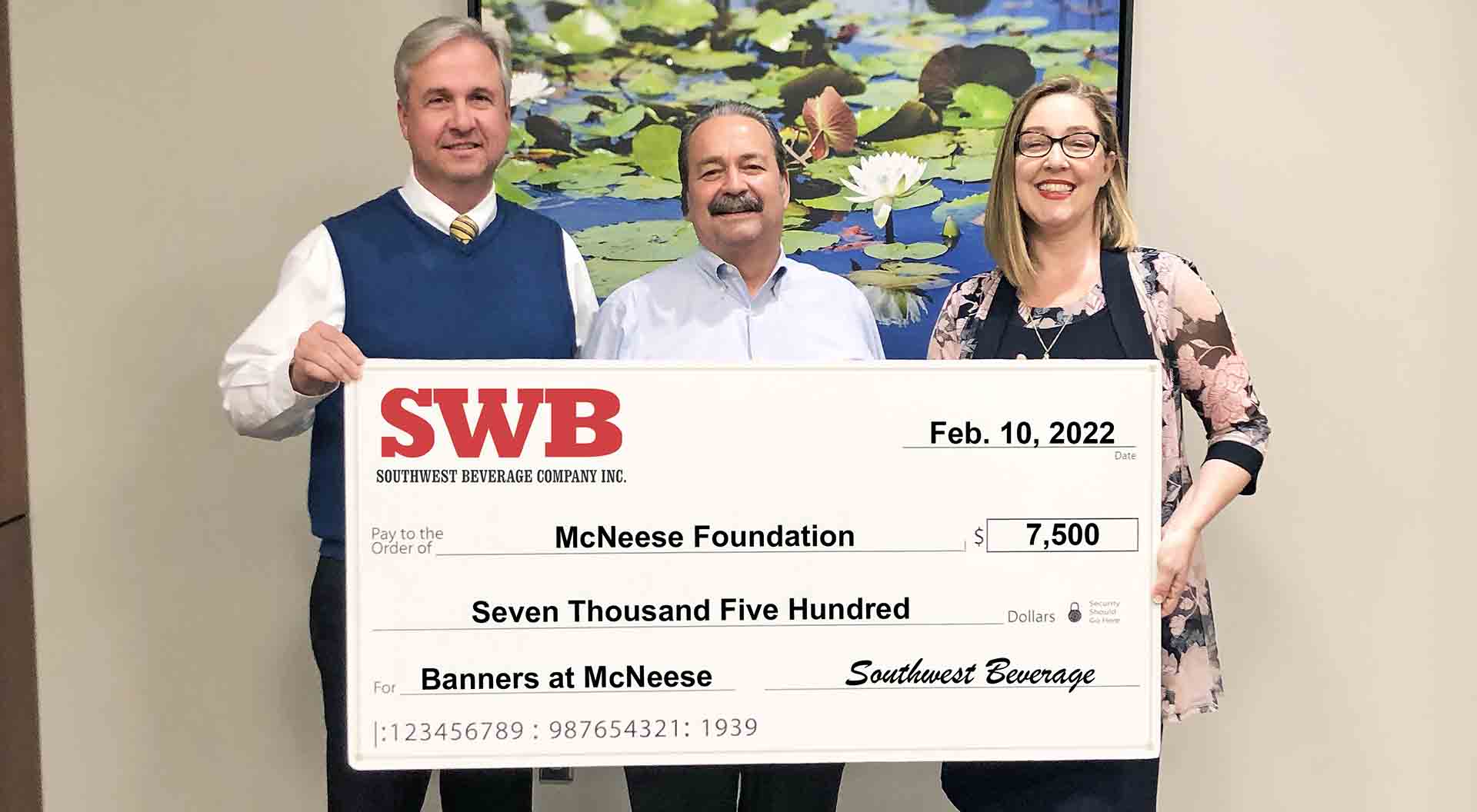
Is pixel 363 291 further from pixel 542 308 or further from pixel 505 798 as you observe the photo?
pixel 505 798

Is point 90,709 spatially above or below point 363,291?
below

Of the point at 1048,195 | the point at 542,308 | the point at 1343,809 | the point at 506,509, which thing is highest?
the point at 1048,195

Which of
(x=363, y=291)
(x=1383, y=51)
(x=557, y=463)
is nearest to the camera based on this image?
(x=557, y=463)

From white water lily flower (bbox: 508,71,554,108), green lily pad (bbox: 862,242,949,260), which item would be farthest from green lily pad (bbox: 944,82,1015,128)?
white water lily flower (bbox: 508,71,554,108)

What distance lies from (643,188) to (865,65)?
1.57 feet

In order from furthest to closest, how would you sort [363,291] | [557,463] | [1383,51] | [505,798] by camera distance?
[1383,51]
[505,798]
[363,291]
[557,463]

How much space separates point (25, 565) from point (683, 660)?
4.95ft

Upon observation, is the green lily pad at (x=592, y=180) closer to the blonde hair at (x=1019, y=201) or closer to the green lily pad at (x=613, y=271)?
the green lily pad at (x=613, y=271)

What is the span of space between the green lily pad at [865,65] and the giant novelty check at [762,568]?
0.87 meters

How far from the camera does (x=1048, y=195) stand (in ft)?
4.56

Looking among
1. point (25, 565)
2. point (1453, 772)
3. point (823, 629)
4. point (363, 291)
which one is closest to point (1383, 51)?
point (1453, 772)

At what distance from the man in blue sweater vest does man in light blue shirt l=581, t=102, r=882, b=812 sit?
0.13 metres

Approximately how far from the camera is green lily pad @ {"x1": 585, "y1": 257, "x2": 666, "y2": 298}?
199 cm

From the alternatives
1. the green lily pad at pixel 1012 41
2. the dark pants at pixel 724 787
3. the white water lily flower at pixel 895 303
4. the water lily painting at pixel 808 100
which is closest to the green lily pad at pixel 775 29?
the water lily painting at pixel 808 100
